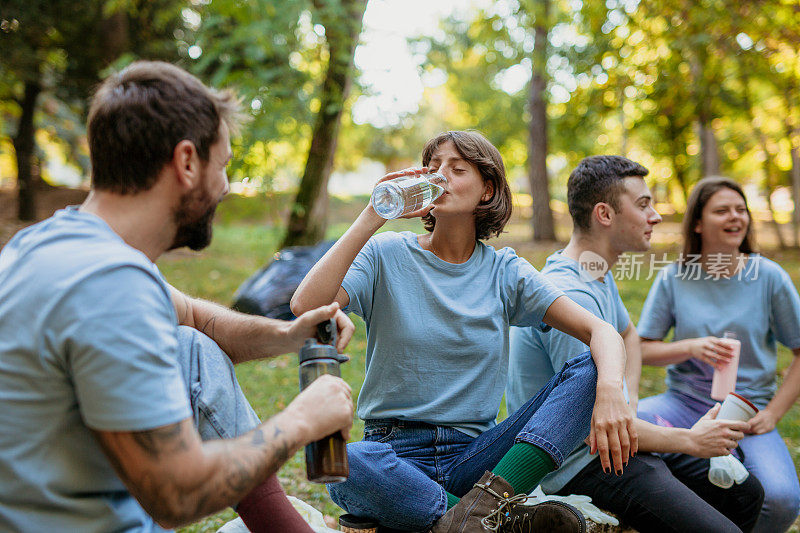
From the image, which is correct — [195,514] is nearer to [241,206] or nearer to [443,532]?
[443,532]

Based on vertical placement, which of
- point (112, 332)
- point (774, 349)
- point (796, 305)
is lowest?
point (774, 349)

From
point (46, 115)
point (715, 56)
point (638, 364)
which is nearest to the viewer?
point (638, 364)

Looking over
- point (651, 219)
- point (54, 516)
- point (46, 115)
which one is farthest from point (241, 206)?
point (46, 115)

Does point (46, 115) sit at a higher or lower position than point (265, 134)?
higher

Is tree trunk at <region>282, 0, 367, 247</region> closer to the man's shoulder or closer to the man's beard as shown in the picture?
the man's beard

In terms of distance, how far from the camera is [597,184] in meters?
3.08

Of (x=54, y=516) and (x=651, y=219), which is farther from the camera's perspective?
(x=651, y=219)

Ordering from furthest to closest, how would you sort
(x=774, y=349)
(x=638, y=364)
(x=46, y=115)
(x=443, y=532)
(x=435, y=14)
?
(x=435, y=14), (x=46, y=115), (x=774, y=349), (x=638, y=364), (x=443, y=532)

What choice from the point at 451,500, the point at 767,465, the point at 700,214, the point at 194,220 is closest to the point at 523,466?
the point at 451,500

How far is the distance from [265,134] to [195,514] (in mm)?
5962

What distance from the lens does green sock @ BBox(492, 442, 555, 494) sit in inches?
81.4

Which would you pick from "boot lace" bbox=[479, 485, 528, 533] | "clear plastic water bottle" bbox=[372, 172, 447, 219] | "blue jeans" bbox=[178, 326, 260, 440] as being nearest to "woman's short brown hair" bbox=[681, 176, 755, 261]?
"clear plastic water bottle" bbox=[372, 172, 447, 219]

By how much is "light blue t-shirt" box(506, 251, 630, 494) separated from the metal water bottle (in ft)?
4.06

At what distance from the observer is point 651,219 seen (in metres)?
3.02
